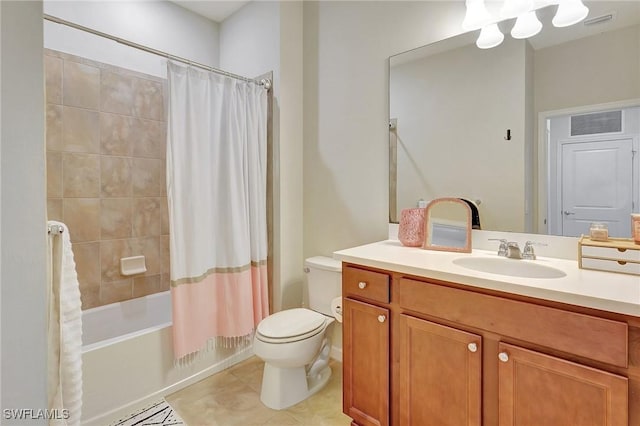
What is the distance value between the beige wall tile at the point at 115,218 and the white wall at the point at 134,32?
100cm

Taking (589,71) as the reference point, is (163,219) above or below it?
below

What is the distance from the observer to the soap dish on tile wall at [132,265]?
2.36 meters

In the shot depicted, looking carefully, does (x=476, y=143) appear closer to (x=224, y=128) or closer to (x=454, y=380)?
(x=454, y=380)

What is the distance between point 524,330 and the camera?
3.45ft

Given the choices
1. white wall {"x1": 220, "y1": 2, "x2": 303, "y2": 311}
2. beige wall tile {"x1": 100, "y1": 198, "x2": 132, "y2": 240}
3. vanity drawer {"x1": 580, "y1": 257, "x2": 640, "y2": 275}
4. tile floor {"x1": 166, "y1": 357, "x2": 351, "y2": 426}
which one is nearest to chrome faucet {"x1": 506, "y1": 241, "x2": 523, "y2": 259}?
vanity drawer {"x1": 580, "y1": 257, "x2": 640, "y2": 275}

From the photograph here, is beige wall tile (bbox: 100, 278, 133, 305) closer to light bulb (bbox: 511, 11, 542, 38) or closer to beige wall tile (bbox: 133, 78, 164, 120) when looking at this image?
beige wall tile (bbox: 133, 78, 164, 120)

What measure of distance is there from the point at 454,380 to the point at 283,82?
2091mm

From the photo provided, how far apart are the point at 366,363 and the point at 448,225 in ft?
2.69

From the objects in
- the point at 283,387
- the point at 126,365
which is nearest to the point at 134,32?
the point at 126,365

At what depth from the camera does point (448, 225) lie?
1.71 meters

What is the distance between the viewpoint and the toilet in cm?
171

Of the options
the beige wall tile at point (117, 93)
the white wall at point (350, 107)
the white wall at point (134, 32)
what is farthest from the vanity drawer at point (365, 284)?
the beige wall tile at point (117, 93)

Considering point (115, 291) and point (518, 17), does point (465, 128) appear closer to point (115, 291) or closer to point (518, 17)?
point (518, 17)

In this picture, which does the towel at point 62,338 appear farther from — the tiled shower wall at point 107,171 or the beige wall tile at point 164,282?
the beige wall tile at point 164,282
